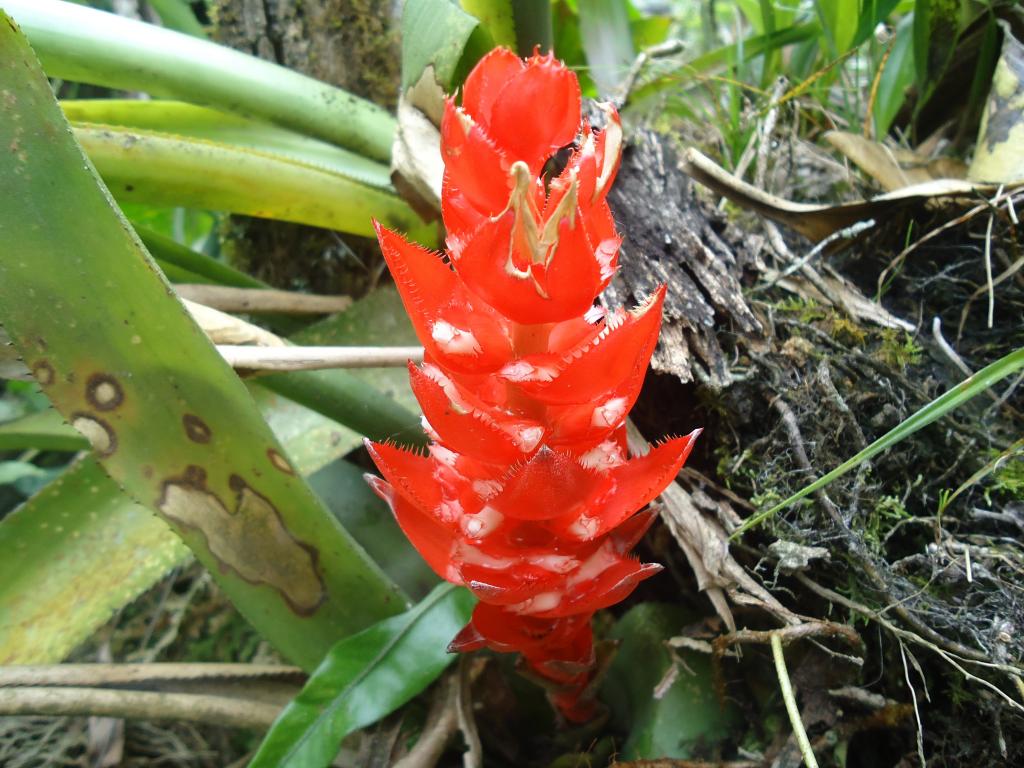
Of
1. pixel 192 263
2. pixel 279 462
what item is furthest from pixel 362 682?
pixel 192 263

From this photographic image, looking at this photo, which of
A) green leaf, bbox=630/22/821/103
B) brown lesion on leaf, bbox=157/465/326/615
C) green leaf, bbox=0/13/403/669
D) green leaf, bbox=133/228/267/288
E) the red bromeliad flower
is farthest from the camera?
green leaf, bbox=630/22/821/103

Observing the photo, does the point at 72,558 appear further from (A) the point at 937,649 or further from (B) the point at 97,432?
(A) the point at 937,649

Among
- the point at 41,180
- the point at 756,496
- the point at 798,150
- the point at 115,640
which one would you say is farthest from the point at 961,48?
the point at 115,640

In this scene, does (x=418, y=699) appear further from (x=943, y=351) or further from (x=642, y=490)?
(x=943, y=351)

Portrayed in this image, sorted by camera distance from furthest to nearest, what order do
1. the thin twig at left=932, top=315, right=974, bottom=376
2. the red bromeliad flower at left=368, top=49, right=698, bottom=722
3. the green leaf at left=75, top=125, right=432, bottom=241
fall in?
the green leaf at left=75, top=125, right=432, bottom=241, the thin twig at left=932, top=315, right=974, bottom=376, the red bromeliad flower at left=368, top=49, right=698, bottom=722

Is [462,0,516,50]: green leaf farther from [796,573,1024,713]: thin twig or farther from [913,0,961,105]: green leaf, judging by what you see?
[796,573,1024,713]: thin twig

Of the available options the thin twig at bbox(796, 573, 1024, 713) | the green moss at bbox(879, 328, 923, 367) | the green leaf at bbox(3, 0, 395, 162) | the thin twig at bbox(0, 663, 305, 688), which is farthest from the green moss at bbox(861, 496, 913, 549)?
the green leaf at bbox(3, 0, 395, 162)

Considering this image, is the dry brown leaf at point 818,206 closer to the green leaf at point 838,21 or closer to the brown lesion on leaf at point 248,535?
the green leaf at point 838,21

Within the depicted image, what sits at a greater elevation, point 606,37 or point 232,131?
point 232,131
